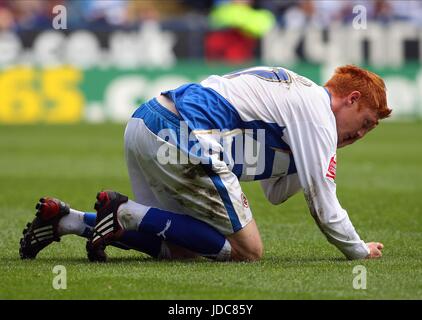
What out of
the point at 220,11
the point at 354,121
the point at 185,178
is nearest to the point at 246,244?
the point at 185,178

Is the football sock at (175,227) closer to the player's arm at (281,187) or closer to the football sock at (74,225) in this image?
the football sock at (74,225)

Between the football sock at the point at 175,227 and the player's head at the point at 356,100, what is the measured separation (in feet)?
3.22

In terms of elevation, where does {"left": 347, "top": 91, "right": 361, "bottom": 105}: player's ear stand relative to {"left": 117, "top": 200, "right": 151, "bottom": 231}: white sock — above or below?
above

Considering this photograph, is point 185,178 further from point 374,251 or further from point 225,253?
point 374,251

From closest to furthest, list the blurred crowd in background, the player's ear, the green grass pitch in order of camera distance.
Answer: the green grass pitch < the player's ear < the blurred crowd in background

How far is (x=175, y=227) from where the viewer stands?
20.0ft

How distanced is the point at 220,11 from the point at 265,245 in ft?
49.9

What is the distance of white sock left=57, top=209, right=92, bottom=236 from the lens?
20.9ft

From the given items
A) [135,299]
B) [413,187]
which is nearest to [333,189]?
[135,299]

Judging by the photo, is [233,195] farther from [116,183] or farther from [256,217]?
[116,183]

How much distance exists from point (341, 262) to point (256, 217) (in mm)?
2587

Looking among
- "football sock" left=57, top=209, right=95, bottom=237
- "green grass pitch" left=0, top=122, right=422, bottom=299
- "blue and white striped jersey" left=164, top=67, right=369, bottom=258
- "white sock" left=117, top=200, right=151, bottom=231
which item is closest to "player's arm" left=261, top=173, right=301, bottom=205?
"blue and white striped jersey" left=164, top=67, right=369, bottom=258

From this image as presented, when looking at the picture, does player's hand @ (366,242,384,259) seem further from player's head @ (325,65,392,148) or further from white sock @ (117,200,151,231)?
white sock @ (117,200,151,231)

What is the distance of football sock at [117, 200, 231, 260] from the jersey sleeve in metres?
0.59
